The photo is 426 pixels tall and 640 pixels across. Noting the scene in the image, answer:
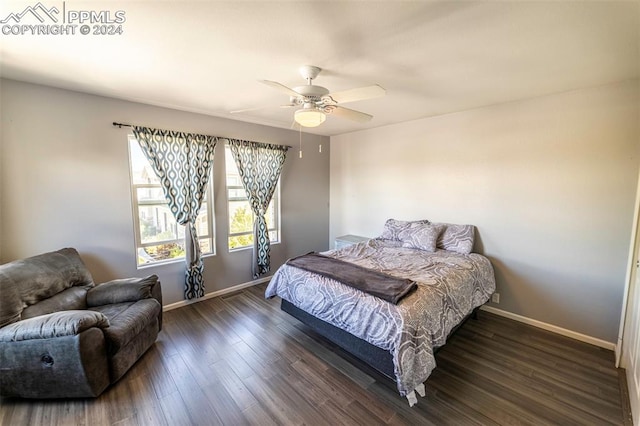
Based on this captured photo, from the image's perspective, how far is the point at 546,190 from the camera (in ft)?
9.30

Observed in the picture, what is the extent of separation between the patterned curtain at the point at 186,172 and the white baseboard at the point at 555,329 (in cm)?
383

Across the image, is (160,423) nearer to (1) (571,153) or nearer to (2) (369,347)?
(2) (369,347)

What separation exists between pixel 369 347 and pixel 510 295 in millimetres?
2159

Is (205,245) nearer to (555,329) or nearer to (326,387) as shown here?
(326,387)

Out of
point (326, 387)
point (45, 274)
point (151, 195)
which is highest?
point (151, 195)

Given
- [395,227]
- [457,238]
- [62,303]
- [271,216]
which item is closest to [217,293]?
[271,216]

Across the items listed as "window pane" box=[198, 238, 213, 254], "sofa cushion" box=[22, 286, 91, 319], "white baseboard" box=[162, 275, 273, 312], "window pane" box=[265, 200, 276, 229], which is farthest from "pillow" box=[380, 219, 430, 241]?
"sofa cushion" box=[22, 286, 91, 319]

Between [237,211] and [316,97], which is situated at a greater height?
[316,97]

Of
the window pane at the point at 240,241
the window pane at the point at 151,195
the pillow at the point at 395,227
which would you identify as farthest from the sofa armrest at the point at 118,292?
the pillow at the point at 395,227

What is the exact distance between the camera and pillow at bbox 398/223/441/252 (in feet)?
11.0

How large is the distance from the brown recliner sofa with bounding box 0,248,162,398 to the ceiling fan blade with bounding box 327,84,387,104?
97.9 inches

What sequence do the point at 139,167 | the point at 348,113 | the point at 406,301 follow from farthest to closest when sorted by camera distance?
the point at 139,167 < the point at 348,113 < the point at 406,301

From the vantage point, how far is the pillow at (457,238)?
323 centimetres

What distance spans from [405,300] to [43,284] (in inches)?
118
